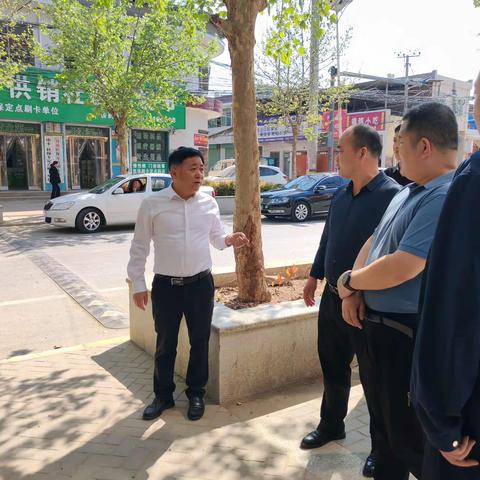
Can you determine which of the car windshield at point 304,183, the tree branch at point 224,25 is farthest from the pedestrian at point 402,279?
the car windshield at point 304,183

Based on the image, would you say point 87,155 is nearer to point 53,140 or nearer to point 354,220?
point 53,140

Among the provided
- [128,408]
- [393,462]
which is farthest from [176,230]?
[393,462]

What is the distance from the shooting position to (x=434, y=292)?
127 centimetres

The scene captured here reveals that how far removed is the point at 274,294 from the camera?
4680 millimetres

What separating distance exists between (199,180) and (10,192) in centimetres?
1925

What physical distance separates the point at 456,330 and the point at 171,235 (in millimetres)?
2167

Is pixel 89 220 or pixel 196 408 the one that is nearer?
pixel 196 408

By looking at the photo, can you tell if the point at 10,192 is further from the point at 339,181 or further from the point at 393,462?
the point at 393,462

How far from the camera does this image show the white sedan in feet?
39.0

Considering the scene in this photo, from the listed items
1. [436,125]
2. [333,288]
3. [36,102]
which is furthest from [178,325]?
[36,102]

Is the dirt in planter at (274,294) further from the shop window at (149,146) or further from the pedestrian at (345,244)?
the shop window at (149,146)

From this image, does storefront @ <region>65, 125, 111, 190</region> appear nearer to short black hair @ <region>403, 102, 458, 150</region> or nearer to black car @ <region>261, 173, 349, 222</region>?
black car @ <region>261, 173, 349, 222</region>

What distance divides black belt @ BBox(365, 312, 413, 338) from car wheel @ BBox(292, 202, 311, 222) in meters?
12.3

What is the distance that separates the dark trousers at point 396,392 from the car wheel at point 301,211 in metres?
12.4
